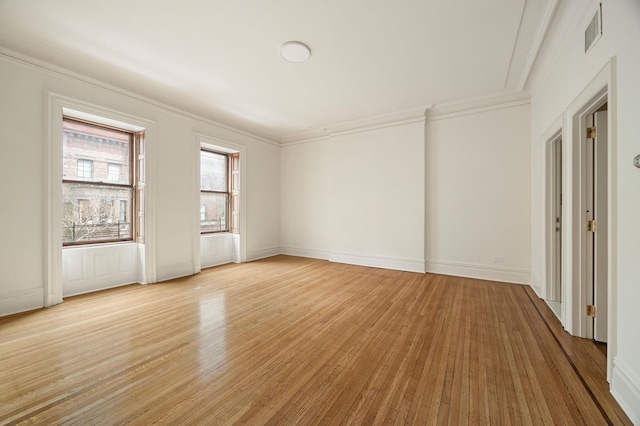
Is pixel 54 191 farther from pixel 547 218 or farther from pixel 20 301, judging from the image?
pixel 547 218

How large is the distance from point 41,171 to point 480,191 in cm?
670

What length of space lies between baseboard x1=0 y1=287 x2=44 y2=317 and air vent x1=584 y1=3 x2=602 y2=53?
6.42 m

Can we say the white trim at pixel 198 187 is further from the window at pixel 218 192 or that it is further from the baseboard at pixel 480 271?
the baseboard at pixel 480 271

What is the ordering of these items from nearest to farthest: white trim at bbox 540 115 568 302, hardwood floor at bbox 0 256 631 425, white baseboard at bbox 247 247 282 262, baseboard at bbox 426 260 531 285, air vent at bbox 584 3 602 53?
hardwood floor at bbox 0 256 631 425
air vent at bbox 584 3 602 53
white trim at bbox 540 115 568 302
baseboard at bbox 426 260 531 285
white baseboard at bbox 247 247 282 262

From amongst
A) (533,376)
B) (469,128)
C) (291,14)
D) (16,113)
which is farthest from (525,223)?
(16,113)

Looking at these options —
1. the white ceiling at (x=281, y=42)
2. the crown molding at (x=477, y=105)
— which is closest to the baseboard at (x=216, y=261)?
the white ceiling at (x=281, y=42)

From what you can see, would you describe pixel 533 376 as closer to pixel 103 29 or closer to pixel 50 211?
pixel 103 29

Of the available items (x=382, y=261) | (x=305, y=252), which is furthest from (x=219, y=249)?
(x=382, y=261)

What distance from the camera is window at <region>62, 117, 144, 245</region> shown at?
12.7 feet

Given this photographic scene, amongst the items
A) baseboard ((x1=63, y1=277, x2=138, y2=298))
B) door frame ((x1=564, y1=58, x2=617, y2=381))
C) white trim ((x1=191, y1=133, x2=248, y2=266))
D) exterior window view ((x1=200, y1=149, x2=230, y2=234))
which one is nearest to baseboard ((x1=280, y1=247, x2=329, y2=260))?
white trim ((x1=191, y1=133, x2=248, y2=266))

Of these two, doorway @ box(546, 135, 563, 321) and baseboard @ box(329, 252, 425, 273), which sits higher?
doorway @ box(546, 135, 563, 321)

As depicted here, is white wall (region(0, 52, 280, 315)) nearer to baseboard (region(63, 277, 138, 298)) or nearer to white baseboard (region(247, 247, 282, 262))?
baseboard (region(63, 277, 138, 298))

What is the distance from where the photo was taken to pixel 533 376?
2.00 metres

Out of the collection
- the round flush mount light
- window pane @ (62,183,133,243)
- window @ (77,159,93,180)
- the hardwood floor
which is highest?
the round flush mount light
